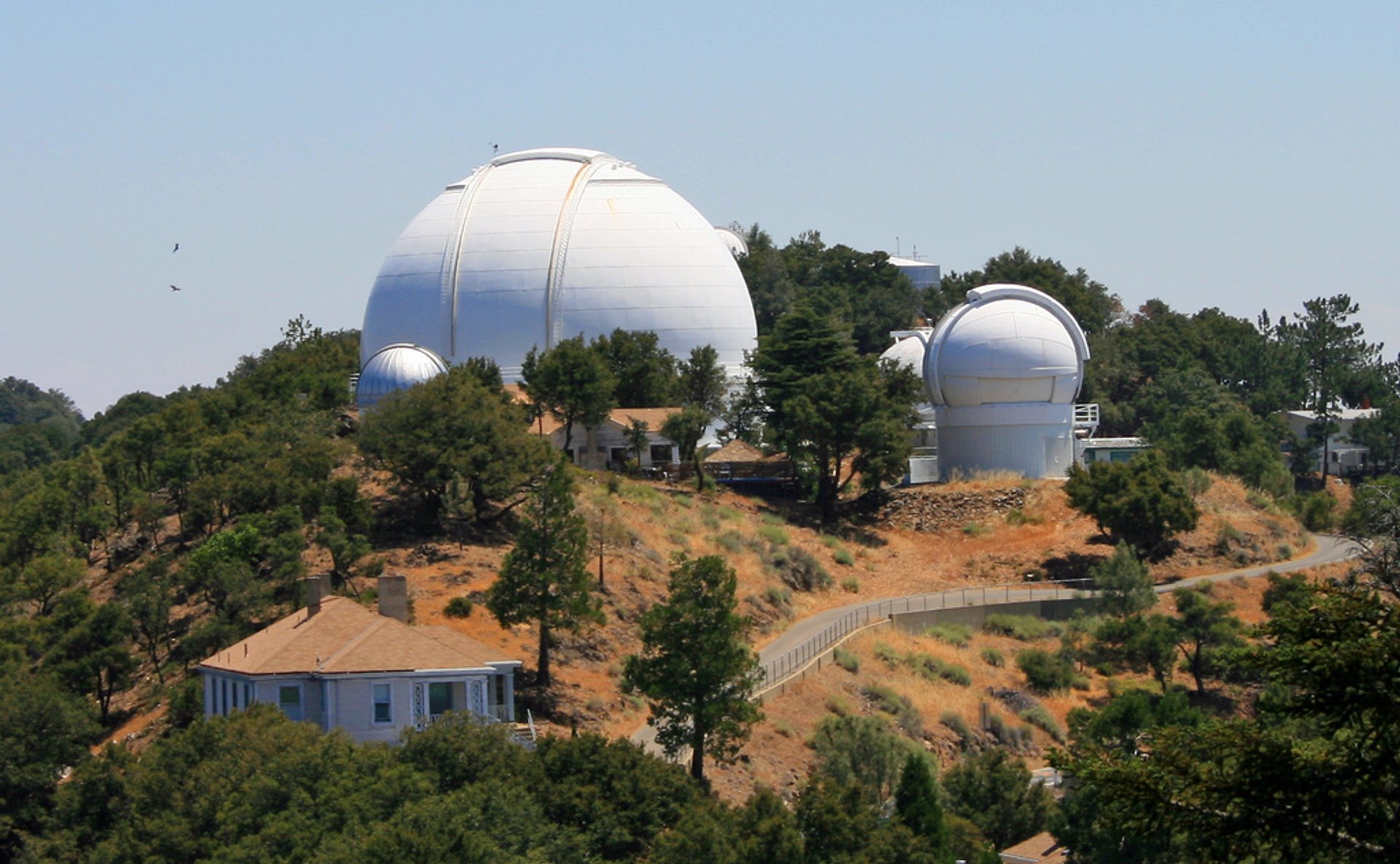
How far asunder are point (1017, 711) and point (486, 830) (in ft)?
74.6

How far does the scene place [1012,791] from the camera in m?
39.2

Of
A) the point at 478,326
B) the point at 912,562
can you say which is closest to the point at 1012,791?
the point at 912,562

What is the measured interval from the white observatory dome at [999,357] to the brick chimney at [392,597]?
31.0 metres

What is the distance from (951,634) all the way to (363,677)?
69.0 feet

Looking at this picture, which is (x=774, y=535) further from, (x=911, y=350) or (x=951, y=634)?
(x=911, y=350)

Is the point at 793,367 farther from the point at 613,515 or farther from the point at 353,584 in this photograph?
the point at 353,584

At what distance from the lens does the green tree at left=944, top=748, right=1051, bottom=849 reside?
3894 centimetres

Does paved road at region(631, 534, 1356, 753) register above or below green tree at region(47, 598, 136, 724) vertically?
below

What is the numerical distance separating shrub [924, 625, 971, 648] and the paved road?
98 cm

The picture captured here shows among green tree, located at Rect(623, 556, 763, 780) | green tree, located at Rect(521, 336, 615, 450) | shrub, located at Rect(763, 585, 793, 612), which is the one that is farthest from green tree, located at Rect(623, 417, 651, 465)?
green tree, located at Rect(623, 556, 763, 780)

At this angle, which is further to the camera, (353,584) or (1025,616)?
(1025,616)

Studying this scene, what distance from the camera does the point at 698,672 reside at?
38.6 m

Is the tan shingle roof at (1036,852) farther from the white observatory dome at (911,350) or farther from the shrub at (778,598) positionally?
the white observatory dome at (911,350)

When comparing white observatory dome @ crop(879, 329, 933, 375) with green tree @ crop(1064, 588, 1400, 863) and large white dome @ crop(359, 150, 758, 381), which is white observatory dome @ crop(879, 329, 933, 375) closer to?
large white dome @ crop(359, 150, 758, 381)
